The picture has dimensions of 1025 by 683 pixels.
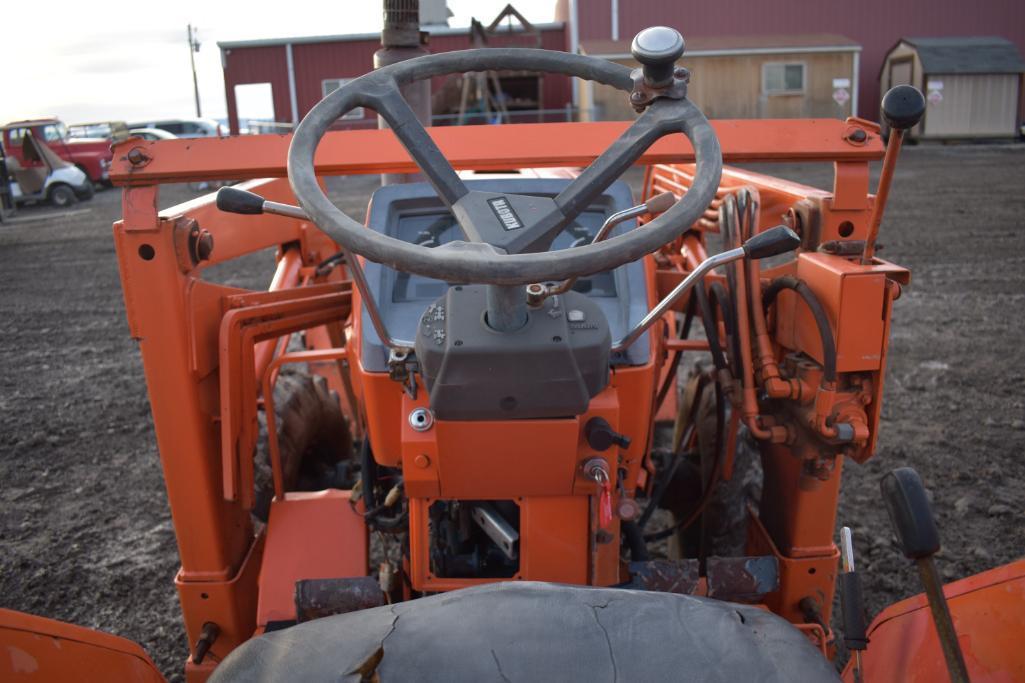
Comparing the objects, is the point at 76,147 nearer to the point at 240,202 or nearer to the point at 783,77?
the point at 783,77

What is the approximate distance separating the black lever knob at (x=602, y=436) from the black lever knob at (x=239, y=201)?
901mm

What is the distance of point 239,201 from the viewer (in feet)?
6.51

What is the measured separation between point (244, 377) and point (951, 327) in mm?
6285

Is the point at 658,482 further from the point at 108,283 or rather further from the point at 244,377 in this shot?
the point at 108,283

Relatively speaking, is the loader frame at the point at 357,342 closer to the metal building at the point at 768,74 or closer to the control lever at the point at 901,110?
the control lever at the point at 901,110

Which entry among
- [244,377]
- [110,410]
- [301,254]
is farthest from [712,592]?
[110,410]

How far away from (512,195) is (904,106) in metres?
0.83

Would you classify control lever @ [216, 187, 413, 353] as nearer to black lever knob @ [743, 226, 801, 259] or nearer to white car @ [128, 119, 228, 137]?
black lever knob @ [743, 226, 801, 259]

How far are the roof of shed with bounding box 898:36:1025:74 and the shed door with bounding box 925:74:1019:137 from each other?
175mm

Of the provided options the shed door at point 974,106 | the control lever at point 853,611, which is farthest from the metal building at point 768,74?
the control lever at point 853,611

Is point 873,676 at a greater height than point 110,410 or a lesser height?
greater

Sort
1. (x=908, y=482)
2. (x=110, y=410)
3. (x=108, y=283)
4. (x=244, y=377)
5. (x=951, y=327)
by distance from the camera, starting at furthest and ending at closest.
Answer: (x=108, y=283), (x=951, y=327), (x=110, y=410), (x=244, y=377), (x=908, y=482)

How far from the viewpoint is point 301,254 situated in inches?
148

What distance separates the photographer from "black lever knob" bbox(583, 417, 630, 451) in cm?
205
